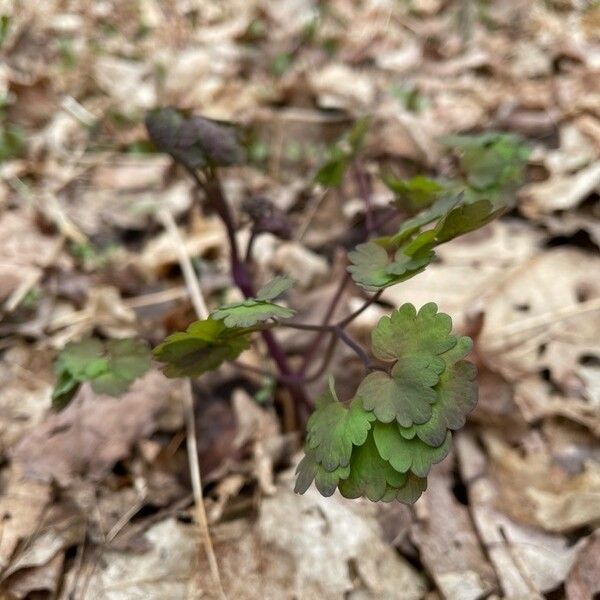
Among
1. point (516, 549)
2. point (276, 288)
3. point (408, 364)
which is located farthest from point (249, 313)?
point (516, 549)

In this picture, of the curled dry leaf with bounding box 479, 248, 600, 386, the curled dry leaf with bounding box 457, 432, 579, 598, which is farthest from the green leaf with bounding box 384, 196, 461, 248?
the curled dry leaf with bounding box 457, 432, 579, 598

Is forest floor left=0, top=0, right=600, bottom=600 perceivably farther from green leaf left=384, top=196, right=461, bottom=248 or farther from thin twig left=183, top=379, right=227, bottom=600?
green leaf left=384, top=196, right=461, bottom=248

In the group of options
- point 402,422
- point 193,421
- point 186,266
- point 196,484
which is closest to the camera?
point 402,422

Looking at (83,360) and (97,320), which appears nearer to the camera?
(83,360)

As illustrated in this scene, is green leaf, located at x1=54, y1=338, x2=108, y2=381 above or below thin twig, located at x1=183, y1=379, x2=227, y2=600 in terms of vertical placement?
above

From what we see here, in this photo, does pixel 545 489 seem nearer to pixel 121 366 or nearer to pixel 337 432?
pixel 337 432

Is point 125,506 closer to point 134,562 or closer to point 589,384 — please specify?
point 134,562

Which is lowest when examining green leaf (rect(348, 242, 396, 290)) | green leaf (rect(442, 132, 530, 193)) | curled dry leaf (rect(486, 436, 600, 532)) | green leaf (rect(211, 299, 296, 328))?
curled dry leaf (rect(486, 436, 600, 532))
